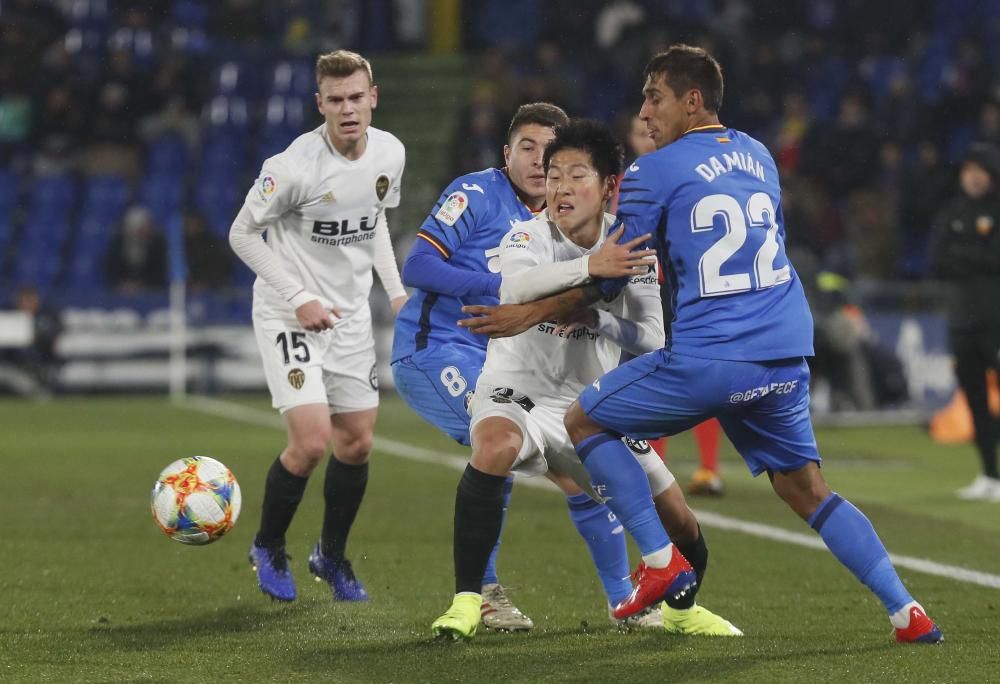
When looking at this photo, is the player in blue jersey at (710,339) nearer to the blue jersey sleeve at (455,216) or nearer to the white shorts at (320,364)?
the blue jersey sleeve at (455,216)

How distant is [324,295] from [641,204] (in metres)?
2.02

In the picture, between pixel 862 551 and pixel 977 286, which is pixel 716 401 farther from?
pixel 977 286

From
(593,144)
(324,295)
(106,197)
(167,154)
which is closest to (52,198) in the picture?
(106,197)

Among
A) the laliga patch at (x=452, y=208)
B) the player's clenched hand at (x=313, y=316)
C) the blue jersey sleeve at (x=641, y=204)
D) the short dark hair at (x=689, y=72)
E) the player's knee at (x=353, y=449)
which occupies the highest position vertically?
the short dark hair at (x=689, y=72)

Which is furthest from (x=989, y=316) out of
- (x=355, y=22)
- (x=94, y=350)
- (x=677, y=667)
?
(x=355, y=22)

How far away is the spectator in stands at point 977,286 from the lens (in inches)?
424

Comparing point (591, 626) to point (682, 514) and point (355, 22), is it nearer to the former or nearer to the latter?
point (682, 514)

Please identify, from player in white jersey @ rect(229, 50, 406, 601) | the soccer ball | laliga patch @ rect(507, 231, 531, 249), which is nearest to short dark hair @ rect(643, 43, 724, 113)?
laliga patch @ rect(507, 231, 531, 249)

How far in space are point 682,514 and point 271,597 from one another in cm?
179

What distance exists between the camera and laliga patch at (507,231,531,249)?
5.72m

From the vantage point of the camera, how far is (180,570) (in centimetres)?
760

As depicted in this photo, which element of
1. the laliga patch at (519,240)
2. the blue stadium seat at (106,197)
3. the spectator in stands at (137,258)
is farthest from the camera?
the blue stadium seat at (106,197)

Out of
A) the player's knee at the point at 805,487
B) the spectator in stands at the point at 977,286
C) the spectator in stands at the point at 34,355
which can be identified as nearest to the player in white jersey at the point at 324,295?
the player's knee at the point at 805,487

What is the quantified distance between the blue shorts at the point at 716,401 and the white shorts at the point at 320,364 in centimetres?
167
